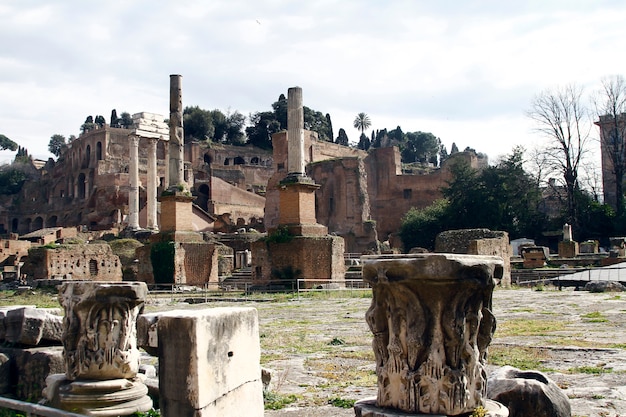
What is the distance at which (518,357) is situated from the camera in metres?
7.40

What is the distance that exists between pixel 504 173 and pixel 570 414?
143 ft

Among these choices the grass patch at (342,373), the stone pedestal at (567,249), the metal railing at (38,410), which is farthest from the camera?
the stone pedestal at (567,249)

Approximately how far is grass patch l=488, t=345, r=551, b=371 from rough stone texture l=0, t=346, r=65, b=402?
4.31 meters

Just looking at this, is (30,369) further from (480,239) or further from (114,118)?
(114,118)

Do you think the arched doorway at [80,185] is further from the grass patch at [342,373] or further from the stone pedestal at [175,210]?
the grass patch at [342,373]

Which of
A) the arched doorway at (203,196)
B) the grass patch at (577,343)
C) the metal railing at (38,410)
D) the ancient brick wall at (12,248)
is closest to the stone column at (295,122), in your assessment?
the grass patch at (577,343)

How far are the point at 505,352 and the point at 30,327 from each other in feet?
16.6

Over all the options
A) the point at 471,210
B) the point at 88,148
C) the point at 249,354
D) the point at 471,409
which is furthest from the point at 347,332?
the point at 88,148

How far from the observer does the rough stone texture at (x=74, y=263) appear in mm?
31734

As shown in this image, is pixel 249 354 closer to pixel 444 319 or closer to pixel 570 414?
pixel 444 319

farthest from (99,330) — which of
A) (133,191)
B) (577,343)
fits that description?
(133,191)

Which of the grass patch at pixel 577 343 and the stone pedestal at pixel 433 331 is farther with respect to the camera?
the grass patch at pixel 577 343

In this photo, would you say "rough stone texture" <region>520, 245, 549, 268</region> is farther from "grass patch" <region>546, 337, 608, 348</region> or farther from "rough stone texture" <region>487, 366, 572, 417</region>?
→ "rough stone texture" <region>487, 366, 572, 417</region>

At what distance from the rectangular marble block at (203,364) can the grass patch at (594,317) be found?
7.81 meters
